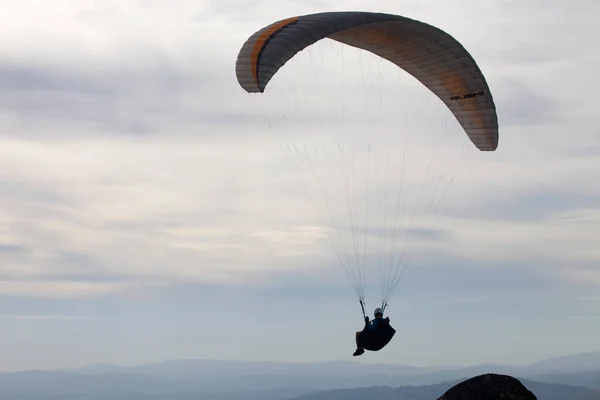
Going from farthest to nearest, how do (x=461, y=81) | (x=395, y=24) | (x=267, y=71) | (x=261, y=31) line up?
(x=461, y=81)
(x=395, y=24)
(x=261, y=31)
(x=267, y=71)

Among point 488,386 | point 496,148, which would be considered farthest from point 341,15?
point 488,386

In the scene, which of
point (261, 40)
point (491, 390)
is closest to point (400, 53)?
point (261, 40)

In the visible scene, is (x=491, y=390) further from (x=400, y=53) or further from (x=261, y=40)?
(x=261, y=40)

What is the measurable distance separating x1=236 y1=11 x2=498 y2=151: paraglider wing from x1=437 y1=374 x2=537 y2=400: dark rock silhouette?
11.4 meters

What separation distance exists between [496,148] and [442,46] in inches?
242

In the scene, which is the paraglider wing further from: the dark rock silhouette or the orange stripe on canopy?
the dark rock silhouette

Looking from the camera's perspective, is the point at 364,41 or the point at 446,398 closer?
the point at 446,398

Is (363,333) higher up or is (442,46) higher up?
(442,46)

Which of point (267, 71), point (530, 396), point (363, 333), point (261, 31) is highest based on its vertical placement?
point (261, 31)

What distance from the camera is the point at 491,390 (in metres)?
35.0

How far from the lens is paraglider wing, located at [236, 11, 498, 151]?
31.9 meters

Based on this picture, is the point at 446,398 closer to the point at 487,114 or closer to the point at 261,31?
the point at 487,114

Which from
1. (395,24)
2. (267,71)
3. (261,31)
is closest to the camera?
(267,71)

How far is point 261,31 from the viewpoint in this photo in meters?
33.7
